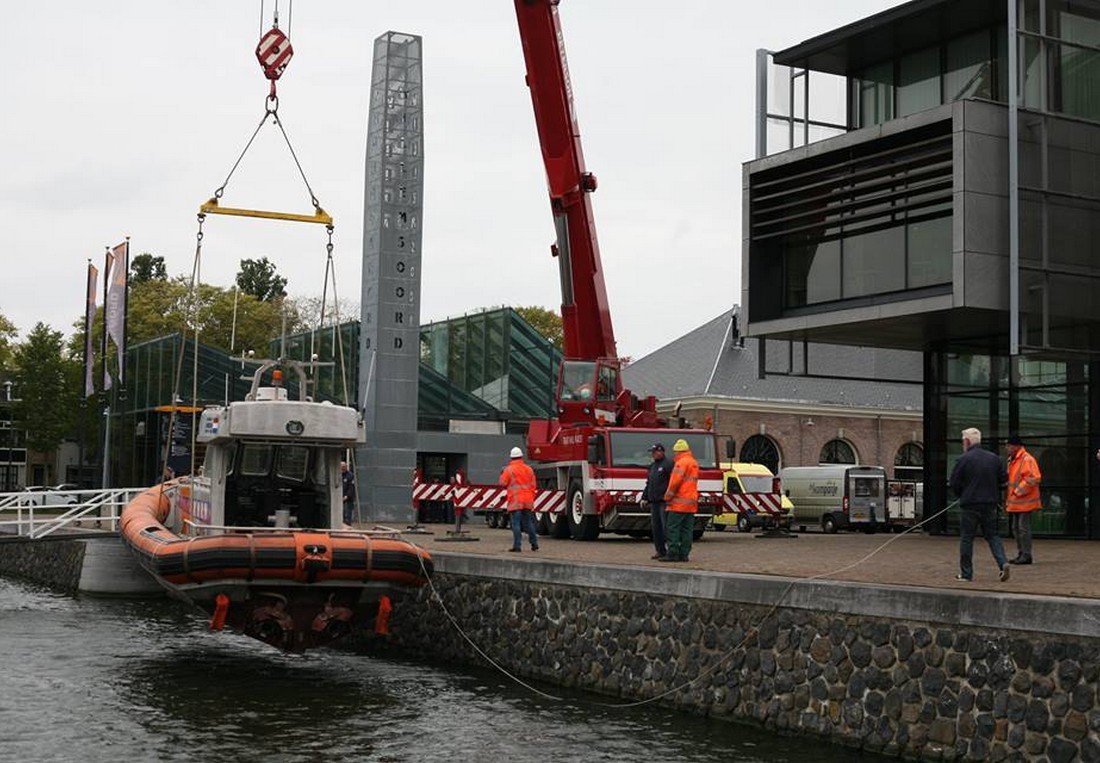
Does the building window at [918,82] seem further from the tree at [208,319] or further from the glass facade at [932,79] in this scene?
the tree at [208,319]

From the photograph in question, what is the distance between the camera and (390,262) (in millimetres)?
35000

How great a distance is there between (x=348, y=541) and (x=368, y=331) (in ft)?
60.9

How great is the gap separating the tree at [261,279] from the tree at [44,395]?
40.1 metres

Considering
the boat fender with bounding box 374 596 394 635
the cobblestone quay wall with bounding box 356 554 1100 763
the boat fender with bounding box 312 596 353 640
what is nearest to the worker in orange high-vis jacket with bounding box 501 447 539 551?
the cobblestone quay wall with bounding box 356 554 1100 763

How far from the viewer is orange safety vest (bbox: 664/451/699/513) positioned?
18859 mm

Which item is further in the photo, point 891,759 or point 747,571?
point 747,571

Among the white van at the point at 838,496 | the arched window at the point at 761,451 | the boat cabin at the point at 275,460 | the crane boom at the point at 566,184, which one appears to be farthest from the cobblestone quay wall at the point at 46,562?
the arched window at the point at 761,451

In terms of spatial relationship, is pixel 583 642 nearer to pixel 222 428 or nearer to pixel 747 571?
pixel 747 571

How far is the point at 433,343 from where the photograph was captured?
52344 millimetres

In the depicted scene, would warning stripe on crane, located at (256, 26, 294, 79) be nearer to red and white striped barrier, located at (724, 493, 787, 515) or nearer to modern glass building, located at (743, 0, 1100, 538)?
modern glass building, located at (743, 0, 1100, 538)

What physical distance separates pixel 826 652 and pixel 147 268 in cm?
10144

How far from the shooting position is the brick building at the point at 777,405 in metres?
55.0

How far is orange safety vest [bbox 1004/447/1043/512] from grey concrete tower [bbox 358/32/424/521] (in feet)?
63.6

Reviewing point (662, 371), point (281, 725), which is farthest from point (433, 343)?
point (281, 725)
